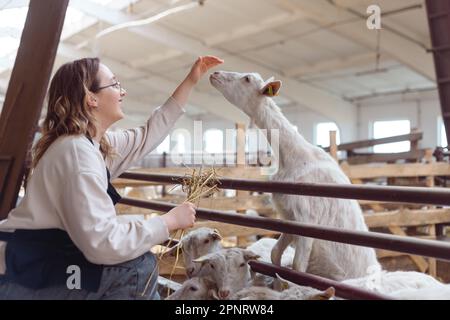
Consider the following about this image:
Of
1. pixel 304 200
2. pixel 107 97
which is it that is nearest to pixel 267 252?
pixel 304 200

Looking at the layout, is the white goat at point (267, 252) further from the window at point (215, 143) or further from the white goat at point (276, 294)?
the window at point (215, 143)

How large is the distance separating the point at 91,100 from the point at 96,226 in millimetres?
471

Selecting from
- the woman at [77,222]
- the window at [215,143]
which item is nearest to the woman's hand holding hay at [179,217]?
the woman at [77,222]

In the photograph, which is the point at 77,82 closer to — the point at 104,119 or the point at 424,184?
the point at 104,119

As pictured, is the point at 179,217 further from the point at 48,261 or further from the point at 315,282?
the point at 315,282

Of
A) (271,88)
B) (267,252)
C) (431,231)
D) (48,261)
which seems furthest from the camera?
(431,231)

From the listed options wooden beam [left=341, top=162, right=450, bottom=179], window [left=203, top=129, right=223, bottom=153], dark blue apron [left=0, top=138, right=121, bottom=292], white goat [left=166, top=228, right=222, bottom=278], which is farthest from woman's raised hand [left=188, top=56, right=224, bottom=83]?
wooden beam [left=341, top=162, right=450, bottom=179]

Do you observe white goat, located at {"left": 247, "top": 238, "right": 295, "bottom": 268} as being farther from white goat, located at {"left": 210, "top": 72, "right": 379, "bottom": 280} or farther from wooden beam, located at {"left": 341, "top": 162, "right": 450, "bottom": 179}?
wooden beam, located at {"left": 341, "top": 162, "right": 450, "bottom": 179}

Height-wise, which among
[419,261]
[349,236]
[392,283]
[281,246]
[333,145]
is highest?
[333,145]

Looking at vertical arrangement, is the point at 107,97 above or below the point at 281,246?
above

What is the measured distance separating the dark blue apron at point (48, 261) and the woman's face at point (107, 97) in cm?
43

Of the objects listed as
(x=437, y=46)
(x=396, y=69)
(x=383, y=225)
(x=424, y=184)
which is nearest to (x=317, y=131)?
(x=396, y=69)

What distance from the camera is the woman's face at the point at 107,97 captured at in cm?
173

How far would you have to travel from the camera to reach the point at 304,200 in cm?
252
